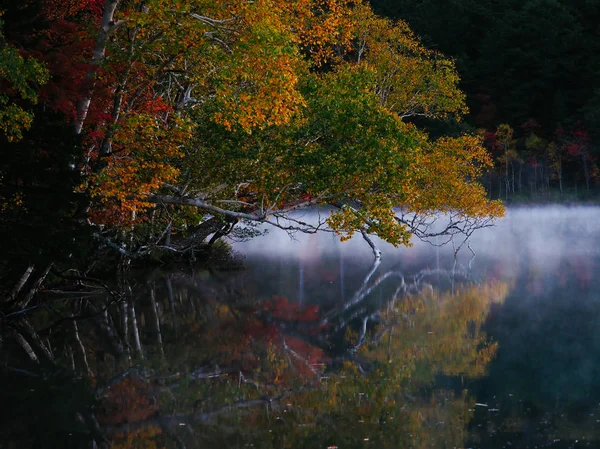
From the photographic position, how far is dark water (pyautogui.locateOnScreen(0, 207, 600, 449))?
1126 centimetres

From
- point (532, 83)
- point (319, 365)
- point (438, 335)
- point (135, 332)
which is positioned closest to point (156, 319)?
point (135, 332)

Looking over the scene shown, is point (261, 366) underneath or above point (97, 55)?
underneath

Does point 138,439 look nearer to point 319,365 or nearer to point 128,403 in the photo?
point 128,403

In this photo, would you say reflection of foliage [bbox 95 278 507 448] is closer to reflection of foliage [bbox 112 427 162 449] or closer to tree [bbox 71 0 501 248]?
reflection of foliage [bbox 112 427 162 449]

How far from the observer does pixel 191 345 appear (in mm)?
17453

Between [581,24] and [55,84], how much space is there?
6541 cm

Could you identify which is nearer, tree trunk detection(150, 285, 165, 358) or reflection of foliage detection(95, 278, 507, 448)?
reflection of foliage detection(95, 278, 507, 448)

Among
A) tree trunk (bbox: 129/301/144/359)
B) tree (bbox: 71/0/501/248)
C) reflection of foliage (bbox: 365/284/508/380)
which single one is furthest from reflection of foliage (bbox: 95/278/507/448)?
tree (bbox: 71/0/501/248)

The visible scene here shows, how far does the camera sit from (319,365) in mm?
15328

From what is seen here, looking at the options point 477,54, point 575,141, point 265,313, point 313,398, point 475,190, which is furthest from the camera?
point 477,54

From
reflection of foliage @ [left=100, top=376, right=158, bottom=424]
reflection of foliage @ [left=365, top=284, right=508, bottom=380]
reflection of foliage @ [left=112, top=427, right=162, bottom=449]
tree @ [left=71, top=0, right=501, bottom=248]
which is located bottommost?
reflection of foliage @ [left=112, top=427, right=162, bottom=449]

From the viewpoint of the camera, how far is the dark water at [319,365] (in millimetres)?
11258

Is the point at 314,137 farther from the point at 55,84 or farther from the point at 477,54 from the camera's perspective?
the point at 477,54

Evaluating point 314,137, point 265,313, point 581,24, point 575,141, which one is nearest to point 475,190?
point 314,137
